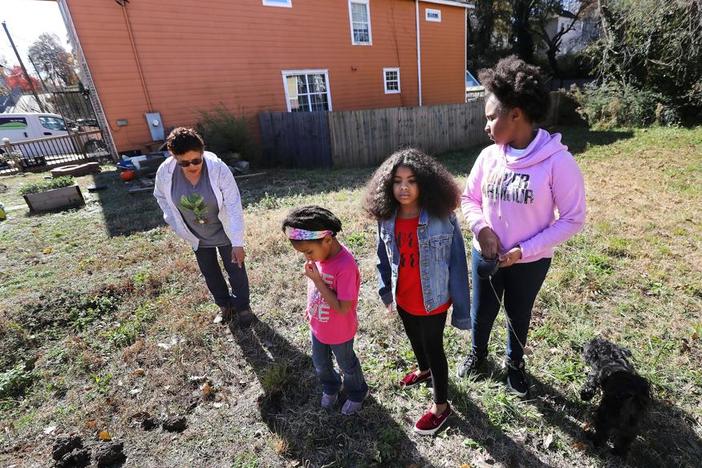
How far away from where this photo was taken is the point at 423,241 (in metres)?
1.92

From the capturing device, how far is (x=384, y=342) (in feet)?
10.5

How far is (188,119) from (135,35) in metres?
2.61

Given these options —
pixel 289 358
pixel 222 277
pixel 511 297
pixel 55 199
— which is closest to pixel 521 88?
pixel 511 297

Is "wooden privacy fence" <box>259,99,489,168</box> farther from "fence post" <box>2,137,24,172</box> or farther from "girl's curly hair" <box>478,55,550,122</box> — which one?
"girl's curly hair" <box>478,55,550,122</box>

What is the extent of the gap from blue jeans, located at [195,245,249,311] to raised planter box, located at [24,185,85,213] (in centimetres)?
656

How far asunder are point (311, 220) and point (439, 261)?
0.73 metres

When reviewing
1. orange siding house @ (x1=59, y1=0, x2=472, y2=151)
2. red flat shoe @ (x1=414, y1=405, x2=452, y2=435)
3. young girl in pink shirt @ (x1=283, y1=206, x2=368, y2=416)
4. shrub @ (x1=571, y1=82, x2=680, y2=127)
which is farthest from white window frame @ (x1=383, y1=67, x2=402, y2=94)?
red flat shoe @ (x1=414, y1=405, x2=452, y2=435)

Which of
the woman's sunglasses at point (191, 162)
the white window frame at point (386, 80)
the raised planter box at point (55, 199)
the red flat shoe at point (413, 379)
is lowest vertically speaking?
the red flat shoe at point (413, 379)

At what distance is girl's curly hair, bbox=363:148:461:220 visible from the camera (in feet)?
6.15

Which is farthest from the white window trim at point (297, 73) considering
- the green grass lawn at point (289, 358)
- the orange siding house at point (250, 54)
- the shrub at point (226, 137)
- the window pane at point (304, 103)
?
the green grass lawn at point (289, 358)

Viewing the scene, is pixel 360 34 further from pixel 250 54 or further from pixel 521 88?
pixel 521 88

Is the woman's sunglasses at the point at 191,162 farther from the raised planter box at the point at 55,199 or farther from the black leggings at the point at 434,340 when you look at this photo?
the raised planter box at the point at 55,199

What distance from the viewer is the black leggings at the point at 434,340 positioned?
6.77ft

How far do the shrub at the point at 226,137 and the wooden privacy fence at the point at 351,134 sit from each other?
102cm
